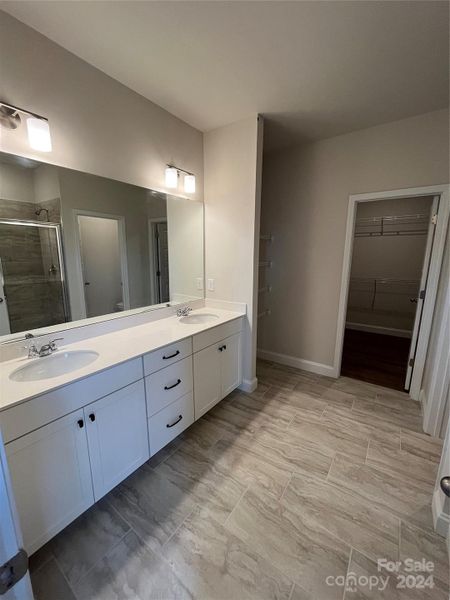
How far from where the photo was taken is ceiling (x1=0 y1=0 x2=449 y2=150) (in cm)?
127

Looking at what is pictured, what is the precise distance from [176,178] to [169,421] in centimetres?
200

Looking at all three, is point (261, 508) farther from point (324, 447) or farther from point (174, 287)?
point (174, 287)

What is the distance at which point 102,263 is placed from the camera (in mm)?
1871

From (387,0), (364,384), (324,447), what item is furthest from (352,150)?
(324,447)

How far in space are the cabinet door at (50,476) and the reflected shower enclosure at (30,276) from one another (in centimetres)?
68

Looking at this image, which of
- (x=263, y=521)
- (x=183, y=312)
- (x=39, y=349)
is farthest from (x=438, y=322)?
(x=39, y=349)

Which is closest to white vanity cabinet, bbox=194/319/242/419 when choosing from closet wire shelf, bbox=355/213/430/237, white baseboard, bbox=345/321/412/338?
white baseboard, bbox=345/321/412/338

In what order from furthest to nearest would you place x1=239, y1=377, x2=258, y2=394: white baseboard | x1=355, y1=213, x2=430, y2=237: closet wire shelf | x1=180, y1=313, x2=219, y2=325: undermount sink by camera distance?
x1=355, y1=213, x2=430, y2=237: closet wire shelf → x1=239, y1=377, x2=258, y2=394: white baseboard → x1=180, y1=313, x2=219, y2=325: undermount sink

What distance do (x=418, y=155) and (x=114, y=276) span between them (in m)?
2.87

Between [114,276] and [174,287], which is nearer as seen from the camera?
[114,276]

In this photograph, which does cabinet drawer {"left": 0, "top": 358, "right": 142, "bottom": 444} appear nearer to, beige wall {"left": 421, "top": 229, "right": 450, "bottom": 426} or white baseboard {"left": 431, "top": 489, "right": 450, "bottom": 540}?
white baseboard {"left": 431, "top": 489, "right": 450, "bottom": 540}

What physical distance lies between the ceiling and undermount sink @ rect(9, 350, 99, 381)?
1811 millimetres

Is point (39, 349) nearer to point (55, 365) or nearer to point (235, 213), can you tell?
point (55, 365)

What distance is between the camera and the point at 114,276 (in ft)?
6.44
